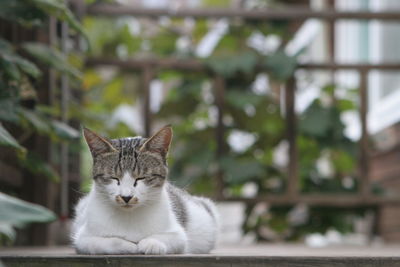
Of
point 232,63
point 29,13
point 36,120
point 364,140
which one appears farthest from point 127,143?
point 364,140

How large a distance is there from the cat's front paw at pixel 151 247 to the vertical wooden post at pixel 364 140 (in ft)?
9.76

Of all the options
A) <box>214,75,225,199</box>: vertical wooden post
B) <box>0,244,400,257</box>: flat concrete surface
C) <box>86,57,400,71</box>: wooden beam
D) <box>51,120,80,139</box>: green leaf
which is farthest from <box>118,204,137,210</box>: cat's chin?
<box>86,57,400,71</box>: wooden beam

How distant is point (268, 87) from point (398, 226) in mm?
1771

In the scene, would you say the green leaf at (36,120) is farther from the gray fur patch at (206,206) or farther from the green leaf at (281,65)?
the green leaf at (281,65)

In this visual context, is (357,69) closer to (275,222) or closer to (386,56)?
(275,222)

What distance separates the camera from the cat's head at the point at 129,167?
7.74 feet

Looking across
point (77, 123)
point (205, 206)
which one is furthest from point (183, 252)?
point (77, 123)

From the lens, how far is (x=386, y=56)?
7.11m

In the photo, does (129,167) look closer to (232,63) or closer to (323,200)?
(232,63)

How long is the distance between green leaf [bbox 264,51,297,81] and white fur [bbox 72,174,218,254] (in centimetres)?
258

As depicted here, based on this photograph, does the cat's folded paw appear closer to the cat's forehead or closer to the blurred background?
the cat's forehead

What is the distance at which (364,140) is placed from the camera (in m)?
5.11

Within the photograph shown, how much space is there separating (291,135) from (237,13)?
889 millimetres

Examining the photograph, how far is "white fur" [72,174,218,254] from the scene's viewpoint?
233 cm
